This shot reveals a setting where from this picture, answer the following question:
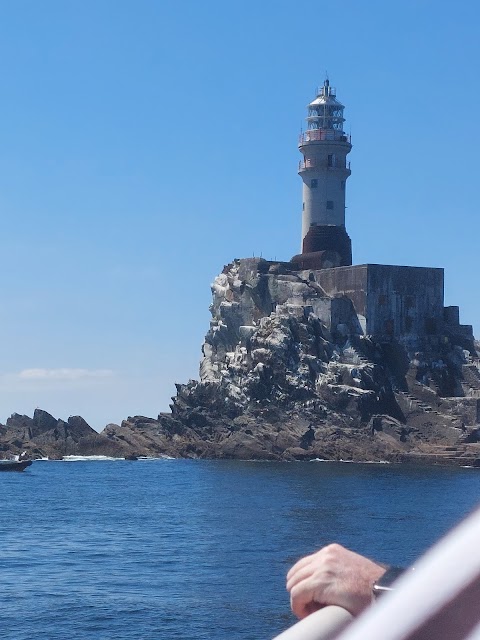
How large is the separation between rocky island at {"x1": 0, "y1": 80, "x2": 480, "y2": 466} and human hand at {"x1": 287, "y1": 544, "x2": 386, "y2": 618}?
60190mm

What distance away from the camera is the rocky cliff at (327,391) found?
6281cm

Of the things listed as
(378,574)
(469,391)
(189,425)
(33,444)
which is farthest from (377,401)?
(378,574)

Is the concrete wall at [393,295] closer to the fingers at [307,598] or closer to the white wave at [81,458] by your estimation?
the white wave at [81,458]

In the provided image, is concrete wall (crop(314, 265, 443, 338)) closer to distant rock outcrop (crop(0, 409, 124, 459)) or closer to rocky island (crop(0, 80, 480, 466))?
rocky island (crop(0, 80, 480, 466))

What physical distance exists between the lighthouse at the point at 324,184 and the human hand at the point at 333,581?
67735 millimetres

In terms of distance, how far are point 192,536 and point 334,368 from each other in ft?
100

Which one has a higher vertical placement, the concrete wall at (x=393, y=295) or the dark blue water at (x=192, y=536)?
the concrete wall at (x=393, y=295)

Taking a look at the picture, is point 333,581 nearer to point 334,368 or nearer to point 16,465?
point 334,368

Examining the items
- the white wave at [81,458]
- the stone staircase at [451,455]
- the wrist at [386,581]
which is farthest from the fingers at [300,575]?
the white wave at [81,458]

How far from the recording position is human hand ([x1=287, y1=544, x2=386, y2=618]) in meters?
1.55

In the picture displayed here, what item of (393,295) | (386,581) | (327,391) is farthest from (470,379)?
(386,581)

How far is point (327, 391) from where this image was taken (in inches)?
2489

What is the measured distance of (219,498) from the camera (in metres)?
46.5

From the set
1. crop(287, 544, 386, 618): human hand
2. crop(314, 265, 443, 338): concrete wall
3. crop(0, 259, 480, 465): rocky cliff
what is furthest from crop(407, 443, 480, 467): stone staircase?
crop(287, 544, 386, 618): human hand
